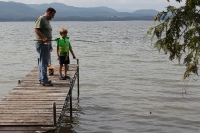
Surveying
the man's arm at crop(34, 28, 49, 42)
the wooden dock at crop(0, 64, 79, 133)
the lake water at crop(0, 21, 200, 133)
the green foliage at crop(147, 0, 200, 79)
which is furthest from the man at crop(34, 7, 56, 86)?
the green foliage at crop(147, 0, 200, 79)

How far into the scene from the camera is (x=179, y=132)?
1073cm

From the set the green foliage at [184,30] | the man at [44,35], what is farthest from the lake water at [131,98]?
the man at [44,35]

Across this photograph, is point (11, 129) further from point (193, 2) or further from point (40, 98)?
point (193, 2)

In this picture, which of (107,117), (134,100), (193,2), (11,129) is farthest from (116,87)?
(193,2)

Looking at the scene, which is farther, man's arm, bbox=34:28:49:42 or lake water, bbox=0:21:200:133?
lake water, bbox=0:21:200:133

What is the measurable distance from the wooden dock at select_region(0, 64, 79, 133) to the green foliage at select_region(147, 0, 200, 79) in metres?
2.51

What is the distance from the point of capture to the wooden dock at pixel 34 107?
6.97 metres

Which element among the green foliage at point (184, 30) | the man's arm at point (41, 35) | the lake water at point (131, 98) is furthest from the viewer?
the lake water at point (131, 98)

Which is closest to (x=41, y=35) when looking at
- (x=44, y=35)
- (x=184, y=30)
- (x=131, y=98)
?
(x=44, y=35)

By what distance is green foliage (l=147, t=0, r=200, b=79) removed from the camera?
19.2 ft

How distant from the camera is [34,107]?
8.20 metres

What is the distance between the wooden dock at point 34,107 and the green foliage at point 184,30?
251 cm

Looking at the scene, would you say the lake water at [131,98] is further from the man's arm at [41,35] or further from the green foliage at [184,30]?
the man's arm at [41,35]

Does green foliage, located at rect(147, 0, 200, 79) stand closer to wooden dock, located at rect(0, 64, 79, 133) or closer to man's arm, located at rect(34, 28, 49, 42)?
wooden dock, located at rect(0, 64, 79, 133)
